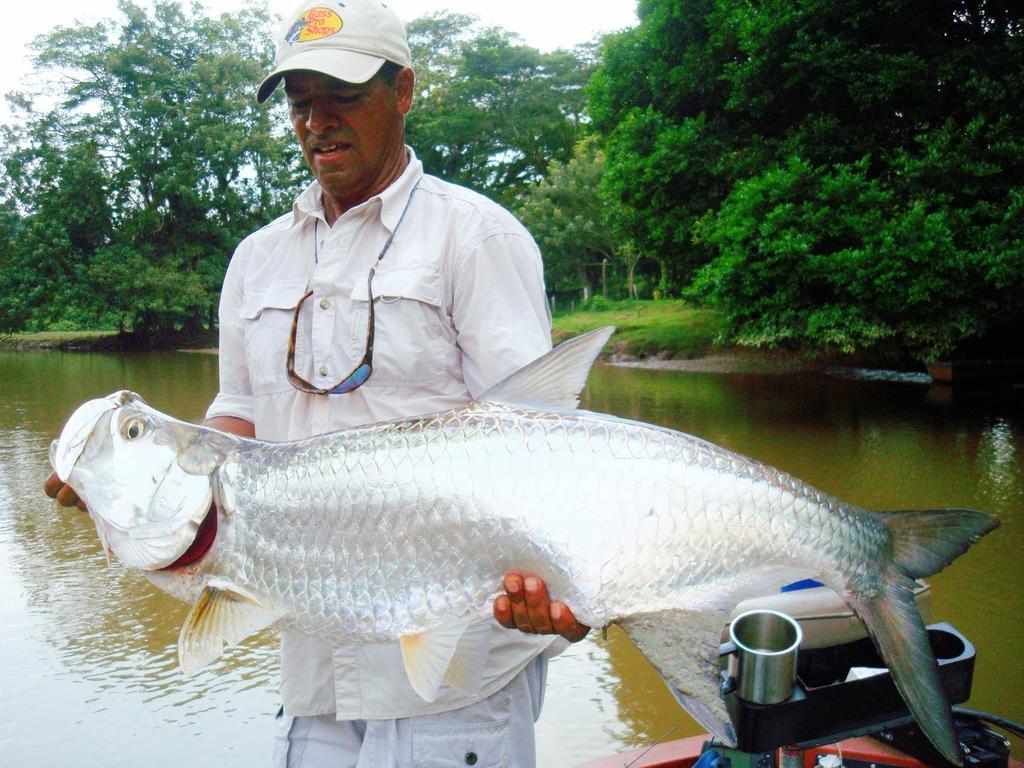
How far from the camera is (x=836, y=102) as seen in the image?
12977 mm

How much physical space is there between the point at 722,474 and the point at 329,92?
4.61 feet

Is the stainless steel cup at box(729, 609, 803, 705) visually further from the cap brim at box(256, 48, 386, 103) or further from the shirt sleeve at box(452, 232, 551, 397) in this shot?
the cap brim at box(256, 48, 386, 103)

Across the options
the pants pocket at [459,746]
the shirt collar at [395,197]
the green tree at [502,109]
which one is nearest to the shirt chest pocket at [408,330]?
the shirt collar at [395,197]

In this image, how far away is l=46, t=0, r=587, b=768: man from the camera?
220 centimetres

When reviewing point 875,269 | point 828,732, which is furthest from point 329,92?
point 875,269

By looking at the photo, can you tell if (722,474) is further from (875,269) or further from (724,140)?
(724,140)

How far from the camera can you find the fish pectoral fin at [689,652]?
6.15ft

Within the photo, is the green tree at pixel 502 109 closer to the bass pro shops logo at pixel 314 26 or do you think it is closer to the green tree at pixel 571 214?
the green tree at pixel 571 214

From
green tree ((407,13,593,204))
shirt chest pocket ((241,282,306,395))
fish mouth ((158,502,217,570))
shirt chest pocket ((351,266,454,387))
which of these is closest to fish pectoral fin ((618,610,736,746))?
shirt chest pocket ((351,266,454,387))

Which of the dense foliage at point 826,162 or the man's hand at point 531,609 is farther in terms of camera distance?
the dense foliage at point 826,162

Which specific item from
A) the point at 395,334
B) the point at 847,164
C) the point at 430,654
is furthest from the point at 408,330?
the point at 847,164

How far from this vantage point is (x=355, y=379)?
7.49ft

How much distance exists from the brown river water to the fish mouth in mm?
2545

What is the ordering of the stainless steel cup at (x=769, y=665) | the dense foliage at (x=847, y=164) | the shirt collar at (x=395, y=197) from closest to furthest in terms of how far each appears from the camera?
the shirt collar at (x=395, y=197), the stainless steel cup at (x=769, y=665), the dense foliage at (x=847, y=164)
